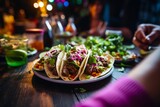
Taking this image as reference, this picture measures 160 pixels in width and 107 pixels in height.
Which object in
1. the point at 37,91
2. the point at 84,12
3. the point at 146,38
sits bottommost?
the point at 84,12

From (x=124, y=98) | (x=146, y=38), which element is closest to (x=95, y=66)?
(x=146, y=38)

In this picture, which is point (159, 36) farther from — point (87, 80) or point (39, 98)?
point (39, 98)

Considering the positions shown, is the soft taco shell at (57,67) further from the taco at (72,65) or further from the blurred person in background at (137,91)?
the blurred person in background at (137,91)

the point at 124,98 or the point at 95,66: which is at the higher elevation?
the point at 124,98

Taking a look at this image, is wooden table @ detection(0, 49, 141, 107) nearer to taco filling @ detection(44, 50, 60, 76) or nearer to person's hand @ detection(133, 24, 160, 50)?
taco filling @ detection(44, 50, 60, 76)

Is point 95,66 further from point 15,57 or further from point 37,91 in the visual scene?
point 15,57

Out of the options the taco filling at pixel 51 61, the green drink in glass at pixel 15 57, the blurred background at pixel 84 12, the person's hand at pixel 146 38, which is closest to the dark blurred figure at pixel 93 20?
the blurred background at pixel 84 12

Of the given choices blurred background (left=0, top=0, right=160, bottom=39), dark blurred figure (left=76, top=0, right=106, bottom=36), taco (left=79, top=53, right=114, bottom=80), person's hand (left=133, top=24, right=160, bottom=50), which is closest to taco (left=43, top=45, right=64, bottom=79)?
taco (left=79, top=53, right=114, bottom=80)
